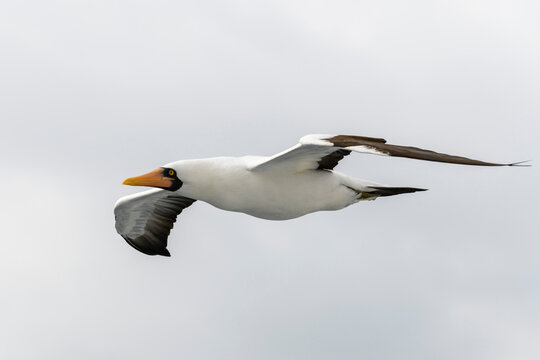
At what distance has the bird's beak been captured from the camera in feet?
50.6

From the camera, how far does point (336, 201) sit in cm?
1574

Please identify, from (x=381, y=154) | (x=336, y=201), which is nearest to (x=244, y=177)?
(x=336, y=201)

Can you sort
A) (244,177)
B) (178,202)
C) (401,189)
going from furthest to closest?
1. (178,202)
2. (401,189)
3. (244,177)

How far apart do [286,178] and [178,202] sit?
14.1ft

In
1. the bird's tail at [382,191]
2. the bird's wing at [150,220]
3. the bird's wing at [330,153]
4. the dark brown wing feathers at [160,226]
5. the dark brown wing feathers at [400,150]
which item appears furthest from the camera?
the dark brown wing feathers at [160,226]

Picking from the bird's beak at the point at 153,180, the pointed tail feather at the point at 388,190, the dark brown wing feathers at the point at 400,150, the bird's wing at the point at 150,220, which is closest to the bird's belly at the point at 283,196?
the pointed tail feather at the point at 388,190

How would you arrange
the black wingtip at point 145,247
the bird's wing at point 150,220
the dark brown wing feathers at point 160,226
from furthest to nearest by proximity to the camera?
1. the black wingtip at point 145,247
2. the dark brown wing feathers at point 160,226
3. the bird's wing at point 150,220

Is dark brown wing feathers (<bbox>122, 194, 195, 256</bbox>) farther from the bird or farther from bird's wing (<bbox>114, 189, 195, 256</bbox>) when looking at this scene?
the bird

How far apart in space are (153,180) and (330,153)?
3027mm

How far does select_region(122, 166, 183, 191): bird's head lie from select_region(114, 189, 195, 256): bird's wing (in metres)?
2.86

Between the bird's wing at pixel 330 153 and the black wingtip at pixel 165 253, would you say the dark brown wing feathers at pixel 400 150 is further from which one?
the black wingtip at pixel 165 253

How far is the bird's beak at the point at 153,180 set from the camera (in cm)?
1543

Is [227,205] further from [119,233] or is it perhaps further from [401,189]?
[119,233]

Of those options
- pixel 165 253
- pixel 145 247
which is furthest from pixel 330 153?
pixel 145 247
